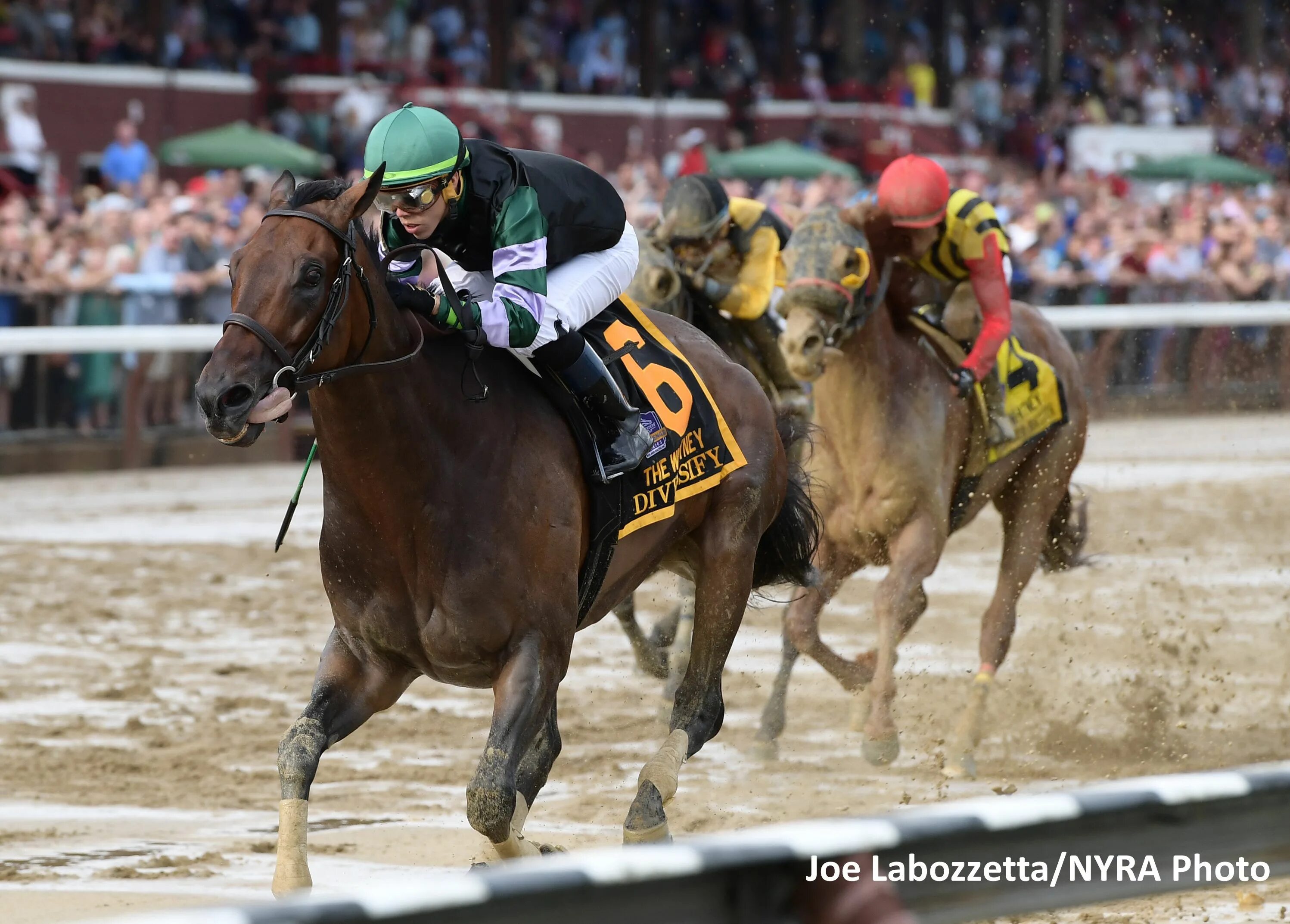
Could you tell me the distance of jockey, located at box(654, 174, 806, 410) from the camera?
24.6 feet

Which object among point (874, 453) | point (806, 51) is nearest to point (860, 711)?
point (874, 453)

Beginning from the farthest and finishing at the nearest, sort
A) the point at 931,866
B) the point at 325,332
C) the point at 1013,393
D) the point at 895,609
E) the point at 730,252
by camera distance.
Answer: the point at 730,252 < the point at 1013,393 < the point at 895,609 < the point at 325,332 < the point at 931,866

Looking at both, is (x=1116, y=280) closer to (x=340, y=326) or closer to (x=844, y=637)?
(x=844, y=637)

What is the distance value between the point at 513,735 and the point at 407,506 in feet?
1.97

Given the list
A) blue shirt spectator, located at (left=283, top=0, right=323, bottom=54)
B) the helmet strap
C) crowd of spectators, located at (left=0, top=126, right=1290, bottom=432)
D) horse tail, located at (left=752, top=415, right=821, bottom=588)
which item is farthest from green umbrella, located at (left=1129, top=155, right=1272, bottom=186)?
the helmet strap

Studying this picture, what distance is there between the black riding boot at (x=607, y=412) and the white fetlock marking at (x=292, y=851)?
118cm

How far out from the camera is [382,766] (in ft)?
21.4

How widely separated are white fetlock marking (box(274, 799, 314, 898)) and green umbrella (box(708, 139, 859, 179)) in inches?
702

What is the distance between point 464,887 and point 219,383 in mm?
1791

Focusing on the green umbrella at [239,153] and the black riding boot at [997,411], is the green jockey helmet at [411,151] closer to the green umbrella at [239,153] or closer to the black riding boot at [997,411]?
the black riding boot at [997,411]

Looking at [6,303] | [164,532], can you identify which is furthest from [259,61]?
[164,532]

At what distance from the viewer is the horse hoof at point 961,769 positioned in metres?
6.49

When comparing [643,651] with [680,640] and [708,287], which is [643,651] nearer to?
[680,640]

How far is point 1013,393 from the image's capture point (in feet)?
24.5
